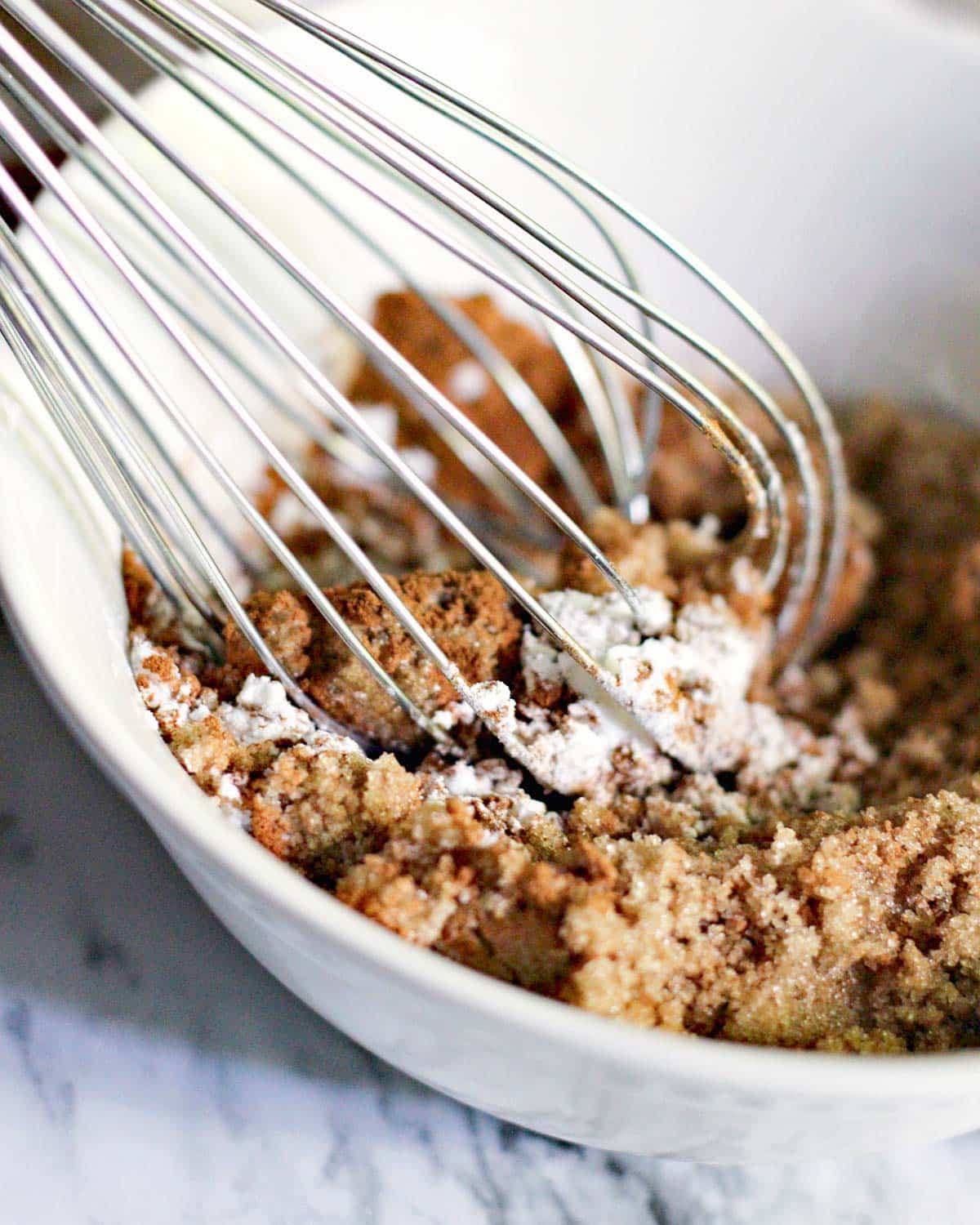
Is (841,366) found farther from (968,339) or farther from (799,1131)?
(799,1131)

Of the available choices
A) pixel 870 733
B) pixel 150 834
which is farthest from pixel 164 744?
pixel 870 733

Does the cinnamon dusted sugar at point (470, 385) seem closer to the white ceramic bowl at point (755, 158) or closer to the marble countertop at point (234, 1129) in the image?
the white ceramic bowl at point (755, 158)

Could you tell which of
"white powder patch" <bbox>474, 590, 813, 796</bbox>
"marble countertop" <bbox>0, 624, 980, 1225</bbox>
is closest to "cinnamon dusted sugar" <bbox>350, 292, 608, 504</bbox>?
"white powder patch" <bbox>474, 590, 813, 796</bbox>

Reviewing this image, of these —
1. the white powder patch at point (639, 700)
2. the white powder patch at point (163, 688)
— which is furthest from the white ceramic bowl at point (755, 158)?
the white powder patch at point (639, 700)

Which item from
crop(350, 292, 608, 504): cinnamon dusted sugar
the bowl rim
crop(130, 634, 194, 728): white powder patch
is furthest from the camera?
crop(350, 292, 608, 504): cinnamon dusted sugar

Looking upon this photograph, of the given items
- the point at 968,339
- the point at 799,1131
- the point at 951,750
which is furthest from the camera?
the point at 968,339

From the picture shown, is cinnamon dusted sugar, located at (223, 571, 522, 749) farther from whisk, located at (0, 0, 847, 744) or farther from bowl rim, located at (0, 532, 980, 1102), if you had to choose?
bowl rim, located at (0, 532, 980, 1102)
